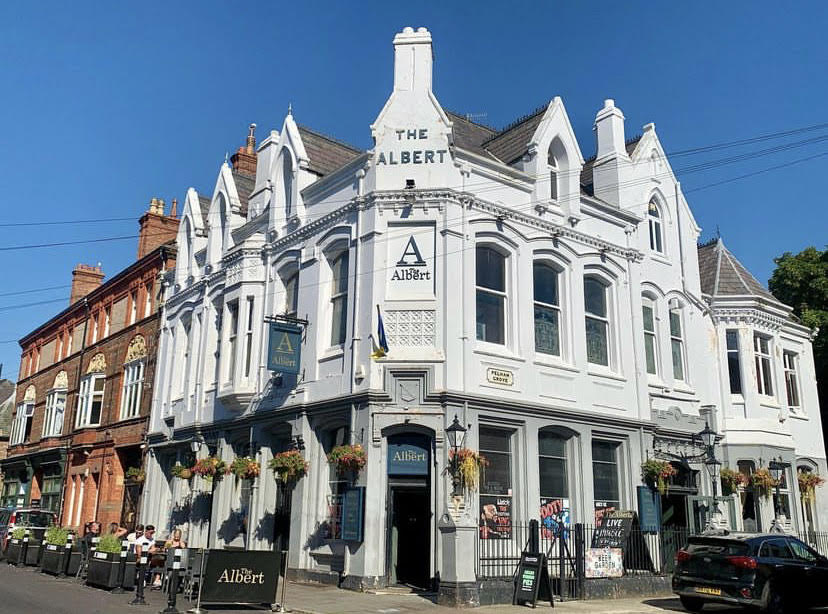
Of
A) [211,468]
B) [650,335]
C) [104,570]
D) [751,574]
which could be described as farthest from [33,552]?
[751,574]

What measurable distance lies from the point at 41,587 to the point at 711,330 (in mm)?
20579

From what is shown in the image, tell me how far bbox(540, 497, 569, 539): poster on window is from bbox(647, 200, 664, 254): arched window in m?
9.40

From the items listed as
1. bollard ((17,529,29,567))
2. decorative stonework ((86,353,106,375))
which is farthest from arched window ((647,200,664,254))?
decorative stonework ((86,353,106,375))

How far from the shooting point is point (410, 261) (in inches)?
723

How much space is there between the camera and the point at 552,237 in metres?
20.4

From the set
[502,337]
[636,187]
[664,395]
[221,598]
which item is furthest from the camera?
[636,187]

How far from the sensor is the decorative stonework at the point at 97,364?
34.4 m

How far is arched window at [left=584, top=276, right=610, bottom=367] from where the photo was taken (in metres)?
20.9

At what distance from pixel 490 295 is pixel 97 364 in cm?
2302

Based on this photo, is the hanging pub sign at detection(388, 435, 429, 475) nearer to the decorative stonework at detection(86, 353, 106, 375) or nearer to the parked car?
the parked car

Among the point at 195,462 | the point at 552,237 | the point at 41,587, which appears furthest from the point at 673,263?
the point at 41,587

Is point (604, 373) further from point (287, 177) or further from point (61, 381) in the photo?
point (61, 381)

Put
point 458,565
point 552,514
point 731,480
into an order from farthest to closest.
Result: point 731,480 → point 552,514 → point 458,565

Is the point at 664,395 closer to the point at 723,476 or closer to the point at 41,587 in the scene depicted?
the point at 723,476
